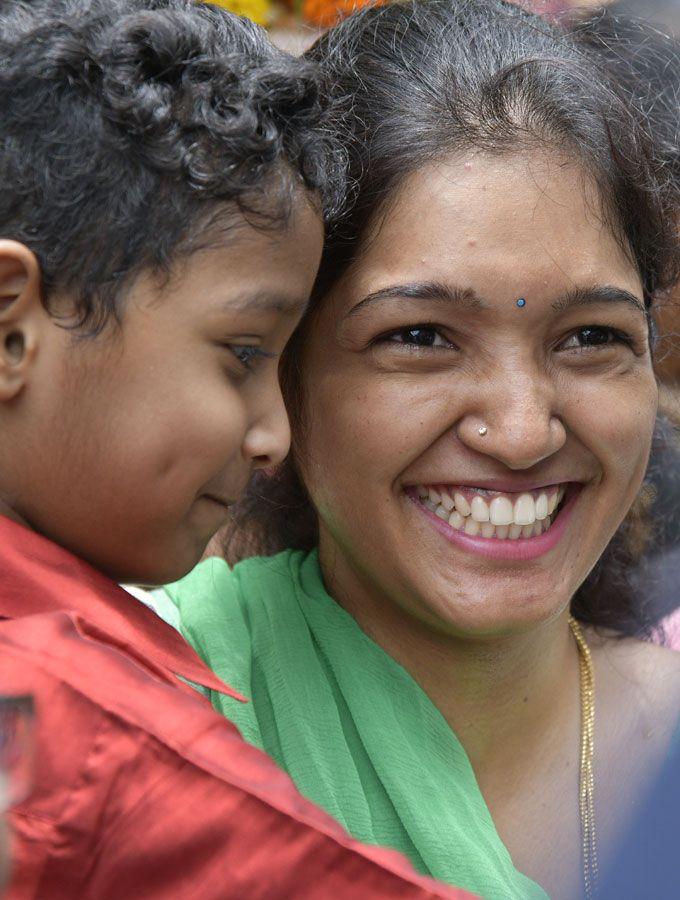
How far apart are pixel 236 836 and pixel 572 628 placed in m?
1.25

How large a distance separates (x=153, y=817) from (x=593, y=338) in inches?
40.4

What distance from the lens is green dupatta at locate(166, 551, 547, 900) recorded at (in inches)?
71.7

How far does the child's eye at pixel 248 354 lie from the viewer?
154 cm

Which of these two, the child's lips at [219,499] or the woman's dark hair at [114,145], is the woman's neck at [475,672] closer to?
the child's lips at [219,499]

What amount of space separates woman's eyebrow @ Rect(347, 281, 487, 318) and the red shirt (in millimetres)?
782

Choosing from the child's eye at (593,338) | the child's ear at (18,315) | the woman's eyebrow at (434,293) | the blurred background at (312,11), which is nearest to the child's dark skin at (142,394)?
the child's ear at (18,315)

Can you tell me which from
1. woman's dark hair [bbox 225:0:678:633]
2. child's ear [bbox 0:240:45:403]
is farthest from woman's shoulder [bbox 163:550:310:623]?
child's ear [bbox 0:240:45:403]

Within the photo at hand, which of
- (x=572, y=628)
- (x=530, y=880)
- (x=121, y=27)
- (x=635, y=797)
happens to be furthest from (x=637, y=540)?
(x=121, y=27)

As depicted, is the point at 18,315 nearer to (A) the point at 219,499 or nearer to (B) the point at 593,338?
(A) the point at 219,499

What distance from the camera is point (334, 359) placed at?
189cm

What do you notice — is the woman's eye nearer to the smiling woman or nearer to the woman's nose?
the smiling woman

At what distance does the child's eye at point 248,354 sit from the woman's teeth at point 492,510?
0.41 m

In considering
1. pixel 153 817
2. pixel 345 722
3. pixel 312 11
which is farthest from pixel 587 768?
pixel 312 11

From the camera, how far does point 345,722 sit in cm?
196
